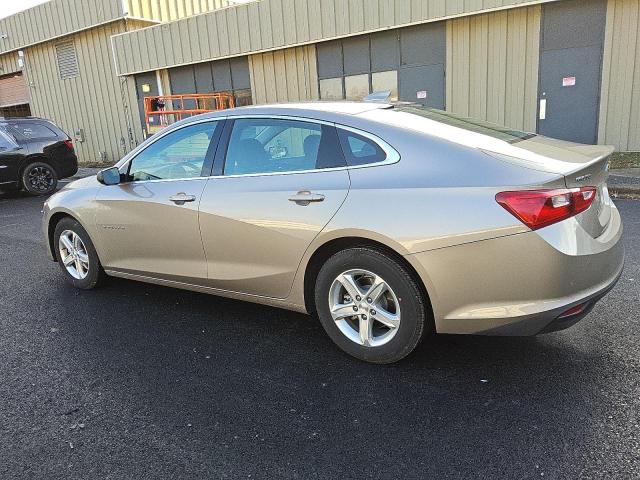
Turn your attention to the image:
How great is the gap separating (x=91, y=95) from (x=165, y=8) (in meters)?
4.23

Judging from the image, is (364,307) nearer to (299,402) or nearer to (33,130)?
(299,402)

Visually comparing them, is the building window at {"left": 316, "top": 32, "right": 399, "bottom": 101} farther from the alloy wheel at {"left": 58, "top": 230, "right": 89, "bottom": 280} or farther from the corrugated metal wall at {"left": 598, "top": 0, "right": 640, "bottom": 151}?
the alloy wheel at {"left": 58, "top": 230, "right": 89, "bottom": 280}

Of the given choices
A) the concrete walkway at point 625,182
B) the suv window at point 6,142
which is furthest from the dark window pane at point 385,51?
the suv window at point 6,142

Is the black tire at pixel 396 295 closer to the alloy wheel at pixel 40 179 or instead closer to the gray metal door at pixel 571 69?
the gray metal door at pixel 571 69

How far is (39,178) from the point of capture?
1124cm

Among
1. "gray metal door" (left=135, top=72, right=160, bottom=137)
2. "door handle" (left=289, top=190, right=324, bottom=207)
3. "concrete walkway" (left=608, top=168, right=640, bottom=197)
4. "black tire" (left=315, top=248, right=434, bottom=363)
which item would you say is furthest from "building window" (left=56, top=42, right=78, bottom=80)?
"black tire" (left=315, top=248, right=434, bottom=363)

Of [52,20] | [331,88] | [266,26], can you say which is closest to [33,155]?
[266,26]

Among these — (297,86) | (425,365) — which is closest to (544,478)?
(425,365)

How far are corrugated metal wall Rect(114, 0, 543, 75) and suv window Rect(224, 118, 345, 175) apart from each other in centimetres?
921

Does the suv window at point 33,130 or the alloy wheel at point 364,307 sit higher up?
the suv window at point 33,130

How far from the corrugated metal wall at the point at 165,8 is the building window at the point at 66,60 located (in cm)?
341

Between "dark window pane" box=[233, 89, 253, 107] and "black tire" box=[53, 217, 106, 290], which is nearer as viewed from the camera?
"black tire" box=[53, 217, 106, 290]

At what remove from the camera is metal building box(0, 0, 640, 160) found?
10602 mm

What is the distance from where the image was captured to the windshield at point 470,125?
322 centimetres
